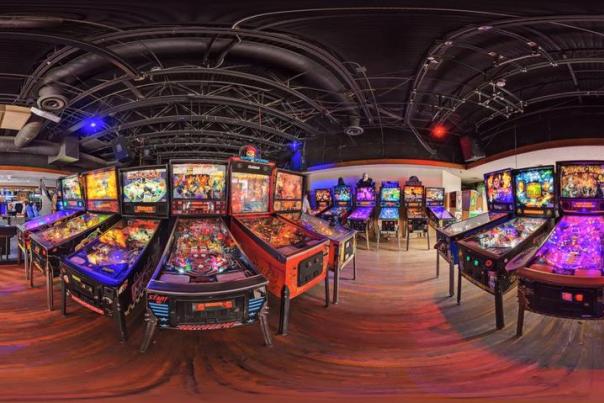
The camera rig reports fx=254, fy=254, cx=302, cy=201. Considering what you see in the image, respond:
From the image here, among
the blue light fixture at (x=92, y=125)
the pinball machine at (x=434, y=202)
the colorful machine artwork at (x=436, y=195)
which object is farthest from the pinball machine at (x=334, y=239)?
the blue light fixture at (x=92, y=125)

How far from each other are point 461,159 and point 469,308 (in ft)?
22.6

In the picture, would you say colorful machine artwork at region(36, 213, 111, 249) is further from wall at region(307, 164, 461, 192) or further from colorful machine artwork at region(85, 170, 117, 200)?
wall at region(307, 164, 461, 192)

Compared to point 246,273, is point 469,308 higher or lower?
lower

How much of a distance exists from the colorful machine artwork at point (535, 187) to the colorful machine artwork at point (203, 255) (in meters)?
3.73

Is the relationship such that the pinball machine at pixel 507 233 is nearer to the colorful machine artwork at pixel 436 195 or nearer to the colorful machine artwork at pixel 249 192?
the colorful machine artwork at pixel 249 192

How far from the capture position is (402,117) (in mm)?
6707

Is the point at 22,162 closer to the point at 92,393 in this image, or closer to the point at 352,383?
the point at 92,393

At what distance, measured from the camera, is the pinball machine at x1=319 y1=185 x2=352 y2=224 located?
7.82 meters

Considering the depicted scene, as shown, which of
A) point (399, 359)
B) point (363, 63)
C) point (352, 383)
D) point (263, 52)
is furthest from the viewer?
point (363, 63)

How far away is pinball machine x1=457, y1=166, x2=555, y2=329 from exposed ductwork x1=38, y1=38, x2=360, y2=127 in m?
3.28

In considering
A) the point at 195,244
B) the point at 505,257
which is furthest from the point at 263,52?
the point at 505,257

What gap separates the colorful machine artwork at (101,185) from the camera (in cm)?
368

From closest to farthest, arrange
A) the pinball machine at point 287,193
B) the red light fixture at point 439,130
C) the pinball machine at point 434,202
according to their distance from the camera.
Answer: the pinball machine at point 287,193, the red light fixture at point 439,130, the pinball machine at point 434,202

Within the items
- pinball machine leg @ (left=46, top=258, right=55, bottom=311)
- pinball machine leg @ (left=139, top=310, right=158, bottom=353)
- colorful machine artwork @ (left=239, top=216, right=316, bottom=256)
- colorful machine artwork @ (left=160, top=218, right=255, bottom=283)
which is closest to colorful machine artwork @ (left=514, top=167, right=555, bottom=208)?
colorful machine artwork @ (left=239, top=216, right=316, bottom=256)
